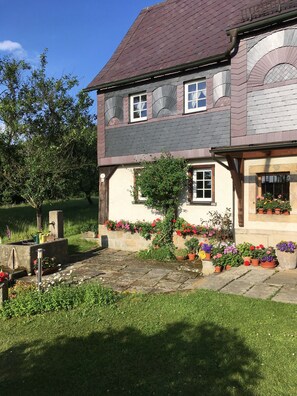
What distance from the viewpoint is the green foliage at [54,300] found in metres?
5.99

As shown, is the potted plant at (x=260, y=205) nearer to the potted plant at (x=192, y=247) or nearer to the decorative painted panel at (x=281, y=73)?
the potted plant at (x=192, y=247)

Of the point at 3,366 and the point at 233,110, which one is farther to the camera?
the point at 233,110

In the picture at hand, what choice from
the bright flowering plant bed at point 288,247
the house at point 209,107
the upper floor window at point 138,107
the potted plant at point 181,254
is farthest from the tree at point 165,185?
the bright flowering plant bed at point 288,247

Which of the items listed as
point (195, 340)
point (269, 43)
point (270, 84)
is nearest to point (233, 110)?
point (270, 84)

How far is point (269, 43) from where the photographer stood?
29.6ft

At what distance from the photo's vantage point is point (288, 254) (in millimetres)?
8109

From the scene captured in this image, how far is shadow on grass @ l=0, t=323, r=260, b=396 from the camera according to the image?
11.8 feet

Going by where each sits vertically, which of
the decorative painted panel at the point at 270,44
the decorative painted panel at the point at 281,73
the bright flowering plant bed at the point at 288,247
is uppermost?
the decorative painted panel at the point at 270,44

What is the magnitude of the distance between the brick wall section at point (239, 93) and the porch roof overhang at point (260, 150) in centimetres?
77

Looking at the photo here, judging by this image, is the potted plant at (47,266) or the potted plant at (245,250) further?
the potted plant at (47,266)

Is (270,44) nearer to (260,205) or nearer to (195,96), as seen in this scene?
(195,96)

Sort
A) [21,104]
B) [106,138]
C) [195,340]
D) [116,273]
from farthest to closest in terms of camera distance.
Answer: [21,104] < [106,138] < [116,273] < [195,340]

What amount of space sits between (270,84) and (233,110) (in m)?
1.17

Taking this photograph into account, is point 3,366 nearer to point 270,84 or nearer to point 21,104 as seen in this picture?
point 270,84
